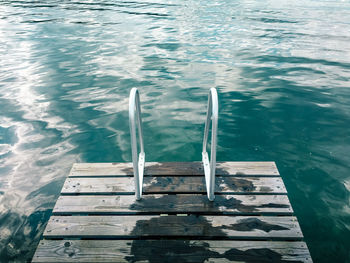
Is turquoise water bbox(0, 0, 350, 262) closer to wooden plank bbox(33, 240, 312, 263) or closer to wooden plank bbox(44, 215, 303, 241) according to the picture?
wooden plank bbox(44, 215, 303, 241)

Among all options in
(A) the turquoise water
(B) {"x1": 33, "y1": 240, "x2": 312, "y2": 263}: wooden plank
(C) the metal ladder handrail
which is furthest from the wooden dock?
(A) the turquoise water

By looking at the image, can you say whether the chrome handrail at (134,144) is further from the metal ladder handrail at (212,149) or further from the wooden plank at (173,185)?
the metal ladder handrail at (212,149)

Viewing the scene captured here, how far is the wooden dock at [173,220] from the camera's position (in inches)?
133

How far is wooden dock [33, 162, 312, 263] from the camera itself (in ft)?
11.1

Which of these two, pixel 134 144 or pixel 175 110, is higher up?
pixel 134 144

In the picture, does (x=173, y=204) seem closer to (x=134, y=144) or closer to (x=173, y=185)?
(x=173, y=185)

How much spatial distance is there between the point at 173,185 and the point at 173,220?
760 millimetres

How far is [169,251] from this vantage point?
11.1 feet

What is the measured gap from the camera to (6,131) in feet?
25.3

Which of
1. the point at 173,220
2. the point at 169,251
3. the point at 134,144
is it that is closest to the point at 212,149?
the point at 134,144

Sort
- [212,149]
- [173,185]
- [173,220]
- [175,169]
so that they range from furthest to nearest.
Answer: [175,169] < [173,185] < [173,220] < [212,149]

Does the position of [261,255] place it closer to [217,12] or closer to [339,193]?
[339,193]

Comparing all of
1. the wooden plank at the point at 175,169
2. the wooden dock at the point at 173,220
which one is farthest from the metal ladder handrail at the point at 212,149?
the wooden plank at the point at 175,169

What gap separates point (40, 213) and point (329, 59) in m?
15.3
